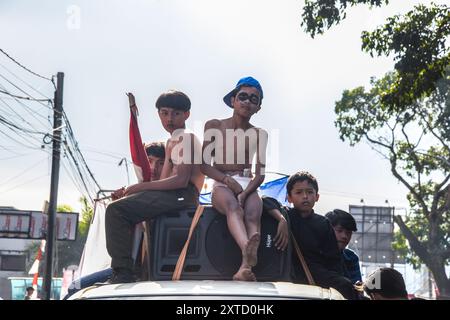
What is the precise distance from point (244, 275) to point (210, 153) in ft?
2.90

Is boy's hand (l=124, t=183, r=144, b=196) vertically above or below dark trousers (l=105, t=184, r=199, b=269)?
above

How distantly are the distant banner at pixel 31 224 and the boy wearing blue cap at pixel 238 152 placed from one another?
30141mm

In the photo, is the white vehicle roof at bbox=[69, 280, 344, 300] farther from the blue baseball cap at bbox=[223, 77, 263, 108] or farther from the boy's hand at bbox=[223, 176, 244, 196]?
the blue baseball cap at bbox=[223, 77, 263, 108]

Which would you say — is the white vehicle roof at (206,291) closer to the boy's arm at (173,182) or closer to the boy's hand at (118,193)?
the boy's arm at (173,182)

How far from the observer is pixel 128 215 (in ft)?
15.6

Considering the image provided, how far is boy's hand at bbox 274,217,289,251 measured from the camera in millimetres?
4754

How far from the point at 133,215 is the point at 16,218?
111ft

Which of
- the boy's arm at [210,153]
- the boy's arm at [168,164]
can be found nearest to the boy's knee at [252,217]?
the boy's arm at [210,153]

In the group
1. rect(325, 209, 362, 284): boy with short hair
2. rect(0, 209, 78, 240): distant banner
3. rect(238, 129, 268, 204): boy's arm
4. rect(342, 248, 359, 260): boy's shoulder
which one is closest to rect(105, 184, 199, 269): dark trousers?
rect(238, 129, 268, 204): boy's arm

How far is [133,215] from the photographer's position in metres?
4.76

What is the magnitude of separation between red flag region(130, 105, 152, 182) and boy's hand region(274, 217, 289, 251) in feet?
2.81

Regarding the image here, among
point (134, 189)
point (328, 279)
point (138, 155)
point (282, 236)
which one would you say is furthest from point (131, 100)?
point (328, 279)

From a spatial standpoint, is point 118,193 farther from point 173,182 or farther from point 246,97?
point 246,97
